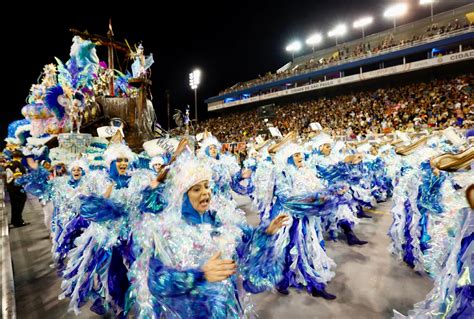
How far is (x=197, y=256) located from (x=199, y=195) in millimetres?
374

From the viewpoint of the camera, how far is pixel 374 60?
25047mm

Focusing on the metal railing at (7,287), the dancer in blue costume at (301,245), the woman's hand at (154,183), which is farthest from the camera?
the dancer in blue costume at (301,245)

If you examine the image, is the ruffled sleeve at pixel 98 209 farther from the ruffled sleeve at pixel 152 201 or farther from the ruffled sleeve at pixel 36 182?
the ruffled sleeve at pixel 36 182

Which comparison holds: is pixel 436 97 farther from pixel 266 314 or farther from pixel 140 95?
pixel 266 314

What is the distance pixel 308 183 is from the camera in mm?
3791

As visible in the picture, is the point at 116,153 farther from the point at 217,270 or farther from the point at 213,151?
the point at 217,270

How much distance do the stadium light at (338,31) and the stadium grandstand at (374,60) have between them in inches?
53.3

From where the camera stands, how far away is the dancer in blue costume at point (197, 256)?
5.40 feet

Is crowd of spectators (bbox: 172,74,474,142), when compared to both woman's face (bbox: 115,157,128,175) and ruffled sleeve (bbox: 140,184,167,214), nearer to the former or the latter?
woman's face (bbox: 115,157,128,175)

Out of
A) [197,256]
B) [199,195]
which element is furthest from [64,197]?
[197,256]

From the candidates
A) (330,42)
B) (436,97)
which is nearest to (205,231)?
(436,97)

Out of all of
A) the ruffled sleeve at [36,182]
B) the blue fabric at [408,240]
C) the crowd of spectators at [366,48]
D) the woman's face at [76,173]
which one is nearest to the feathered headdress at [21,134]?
the ruffled sleeve at [36,182]

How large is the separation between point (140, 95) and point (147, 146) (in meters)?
14.3

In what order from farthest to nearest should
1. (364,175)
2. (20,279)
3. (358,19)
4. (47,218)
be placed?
1. (358,19)
2. (364,175)
3. (47,218)
4. (20,279)
